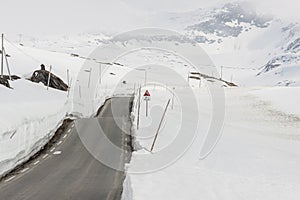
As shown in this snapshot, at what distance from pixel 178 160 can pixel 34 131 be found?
878 centimetres

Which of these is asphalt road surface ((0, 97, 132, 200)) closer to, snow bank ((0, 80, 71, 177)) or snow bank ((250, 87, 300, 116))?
snow bank ((0, 80, 71, 177))

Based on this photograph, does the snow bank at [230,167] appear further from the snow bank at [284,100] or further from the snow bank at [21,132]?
the snow bank at [21,132]

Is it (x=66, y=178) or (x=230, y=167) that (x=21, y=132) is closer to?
(x=66, y=178)

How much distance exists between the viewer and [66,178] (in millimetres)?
14531

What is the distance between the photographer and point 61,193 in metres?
12.5

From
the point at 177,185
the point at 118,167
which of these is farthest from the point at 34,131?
the point at 177,185

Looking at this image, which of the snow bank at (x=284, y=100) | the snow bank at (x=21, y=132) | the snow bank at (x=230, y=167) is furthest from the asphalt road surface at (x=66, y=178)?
the snow bank at (x=284, y=100)

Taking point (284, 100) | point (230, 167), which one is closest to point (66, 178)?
point (230, 167)

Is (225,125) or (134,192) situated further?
(225,125)

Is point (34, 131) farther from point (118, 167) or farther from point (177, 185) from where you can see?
point (177, 185)

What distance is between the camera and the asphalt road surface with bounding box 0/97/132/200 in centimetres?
1238

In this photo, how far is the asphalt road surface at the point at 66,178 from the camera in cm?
1238

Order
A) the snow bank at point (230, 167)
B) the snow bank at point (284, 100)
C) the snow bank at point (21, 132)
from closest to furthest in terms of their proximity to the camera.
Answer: the snow bank at point (230, 167)
the snow bank at point (21, 132)
the snow bank at point (284, 100)

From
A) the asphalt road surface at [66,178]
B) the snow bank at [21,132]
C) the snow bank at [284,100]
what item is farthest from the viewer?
the snow bank at [284,100]
